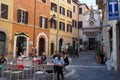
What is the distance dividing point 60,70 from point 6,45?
15.0 m

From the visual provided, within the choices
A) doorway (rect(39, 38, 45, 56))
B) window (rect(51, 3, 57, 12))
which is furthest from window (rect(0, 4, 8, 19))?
window (rect(51, 3, 57, 12))

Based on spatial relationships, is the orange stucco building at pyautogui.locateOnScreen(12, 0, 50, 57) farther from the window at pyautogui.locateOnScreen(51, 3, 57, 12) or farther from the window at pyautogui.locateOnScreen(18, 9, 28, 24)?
the window at pyautogui.locateOnScreen(51, 3, 57, 12)

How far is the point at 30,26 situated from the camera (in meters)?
31.3

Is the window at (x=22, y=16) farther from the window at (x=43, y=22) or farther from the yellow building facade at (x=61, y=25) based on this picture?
the yellow building facade at (x=61, y=25)

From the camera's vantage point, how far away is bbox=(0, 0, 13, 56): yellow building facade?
25886mm

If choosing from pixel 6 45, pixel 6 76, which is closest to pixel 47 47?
pixel 6 45

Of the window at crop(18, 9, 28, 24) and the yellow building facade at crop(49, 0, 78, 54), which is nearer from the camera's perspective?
the window at crop(18, 9, 28, 24)

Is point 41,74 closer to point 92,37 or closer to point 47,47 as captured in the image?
point 47,47

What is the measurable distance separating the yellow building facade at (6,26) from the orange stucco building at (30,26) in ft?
2.46

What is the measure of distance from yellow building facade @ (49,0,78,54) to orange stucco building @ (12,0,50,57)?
208cm

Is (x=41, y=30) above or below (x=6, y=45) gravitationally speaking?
above

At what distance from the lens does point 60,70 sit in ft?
41.5

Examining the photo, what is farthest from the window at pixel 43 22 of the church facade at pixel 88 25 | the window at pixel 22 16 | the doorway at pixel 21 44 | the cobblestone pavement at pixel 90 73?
the church facade at pixel 88 25

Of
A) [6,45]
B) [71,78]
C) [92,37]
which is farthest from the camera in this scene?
[92,37]
